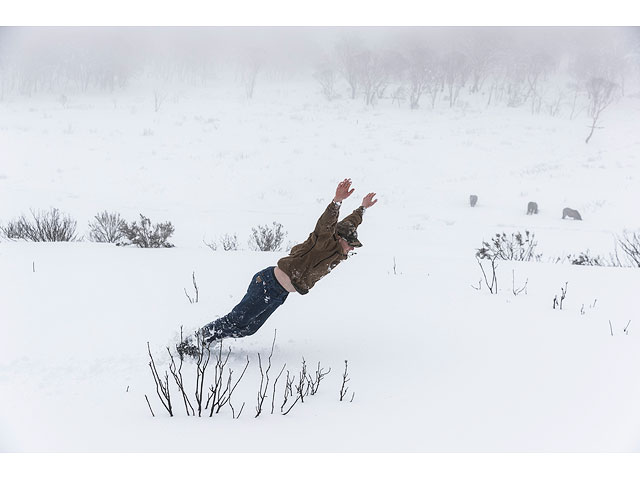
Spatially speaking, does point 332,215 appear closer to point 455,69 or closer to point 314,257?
point 314,257

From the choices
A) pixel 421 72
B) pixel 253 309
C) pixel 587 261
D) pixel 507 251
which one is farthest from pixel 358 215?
pixel 421 72

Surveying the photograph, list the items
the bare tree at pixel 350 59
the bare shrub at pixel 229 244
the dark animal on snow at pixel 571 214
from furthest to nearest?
the bare tree at pixel 350 59, the dark animal on snow at pixel 571 214, the bare shrub at pixel 229 244

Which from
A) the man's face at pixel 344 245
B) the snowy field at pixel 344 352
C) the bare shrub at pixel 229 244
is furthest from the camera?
the bare shrub at pixel 229 244

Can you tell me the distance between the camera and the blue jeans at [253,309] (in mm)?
2977

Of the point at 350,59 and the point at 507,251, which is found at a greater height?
the point at 350,59

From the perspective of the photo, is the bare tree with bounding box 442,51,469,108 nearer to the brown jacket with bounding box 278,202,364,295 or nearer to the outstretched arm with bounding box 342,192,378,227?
the outstretched arm with bounding box 342,192,378,227

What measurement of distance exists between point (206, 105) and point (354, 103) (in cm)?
1331

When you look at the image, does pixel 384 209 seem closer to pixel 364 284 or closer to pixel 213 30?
pixel 364 284

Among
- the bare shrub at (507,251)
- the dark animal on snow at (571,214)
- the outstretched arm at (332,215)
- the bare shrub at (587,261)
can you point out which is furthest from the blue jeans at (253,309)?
the dark animal on snow at (571,214)

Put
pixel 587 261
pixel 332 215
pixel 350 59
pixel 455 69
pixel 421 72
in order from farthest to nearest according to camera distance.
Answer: pixel 350 59, pixel 455 69, pixel 421 72, pixel 587 261, pixel 332 215

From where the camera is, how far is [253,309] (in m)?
3.01

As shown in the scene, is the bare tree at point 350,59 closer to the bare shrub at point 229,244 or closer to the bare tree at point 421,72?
the bare tree at point 421,72

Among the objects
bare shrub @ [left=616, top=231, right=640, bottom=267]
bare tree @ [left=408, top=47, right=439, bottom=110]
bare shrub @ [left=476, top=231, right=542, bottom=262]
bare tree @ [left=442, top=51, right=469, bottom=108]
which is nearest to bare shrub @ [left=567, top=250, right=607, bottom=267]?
bare shrub @ [left=616, top=231, right=640, bottom=267]

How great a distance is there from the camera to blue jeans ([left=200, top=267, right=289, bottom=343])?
117 inches
